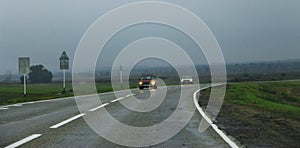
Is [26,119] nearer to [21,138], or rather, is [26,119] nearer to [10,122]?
[10,122]

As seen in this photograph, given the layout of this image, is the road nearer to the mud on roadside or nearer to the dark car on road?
the mud on roadside

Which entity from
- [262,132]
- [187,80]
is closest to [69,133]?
[262,132]

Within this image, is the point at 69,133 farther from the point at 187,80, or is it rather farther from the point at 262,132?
the point at 187,80

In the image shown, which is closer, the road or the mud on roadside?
the road

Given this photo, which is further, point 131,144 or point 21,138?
point 21,138

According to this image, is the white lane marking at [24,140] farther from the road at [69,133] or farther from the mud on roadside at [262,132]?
the mud on roadside at [262,132]

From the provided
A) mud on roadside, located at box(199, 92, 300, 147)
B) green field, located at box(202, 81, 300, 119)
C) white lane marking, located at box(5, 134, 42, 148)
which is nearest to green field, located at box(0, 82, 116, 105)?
green field, located at box(202, 81, 300, 119)

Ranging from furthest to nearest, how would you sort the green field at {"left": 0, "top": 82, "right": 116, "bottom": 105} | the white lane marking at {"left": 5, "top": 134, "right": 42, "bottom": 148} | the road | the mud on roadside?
the green field at {"left": 0, "top": 82, "right": 116, "bottom": 105} → the mud on roadside → the road → the white lane marking at {"left": 5, "top": 134, "right": 42, "bottom": 148}

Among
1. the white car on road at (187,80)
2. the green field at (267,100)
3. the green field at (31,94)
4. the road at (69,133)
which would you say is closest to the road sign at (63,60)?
the green field at (31,94)

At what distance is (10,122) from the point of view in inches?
502

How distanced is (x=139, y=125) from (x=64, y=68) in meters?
27.0

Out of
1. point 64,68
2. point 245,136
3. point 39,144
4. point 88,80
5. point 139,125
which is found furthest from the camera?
point 88,80

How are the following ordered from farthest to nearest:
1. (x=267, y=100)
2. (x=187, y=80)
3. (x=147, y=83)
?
(x=187, y=80) < (x=147, y=83) < (x=267, y=100)

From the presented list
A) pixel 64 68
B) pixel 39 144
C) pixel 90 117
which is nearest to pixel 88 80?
pixel 64 68
